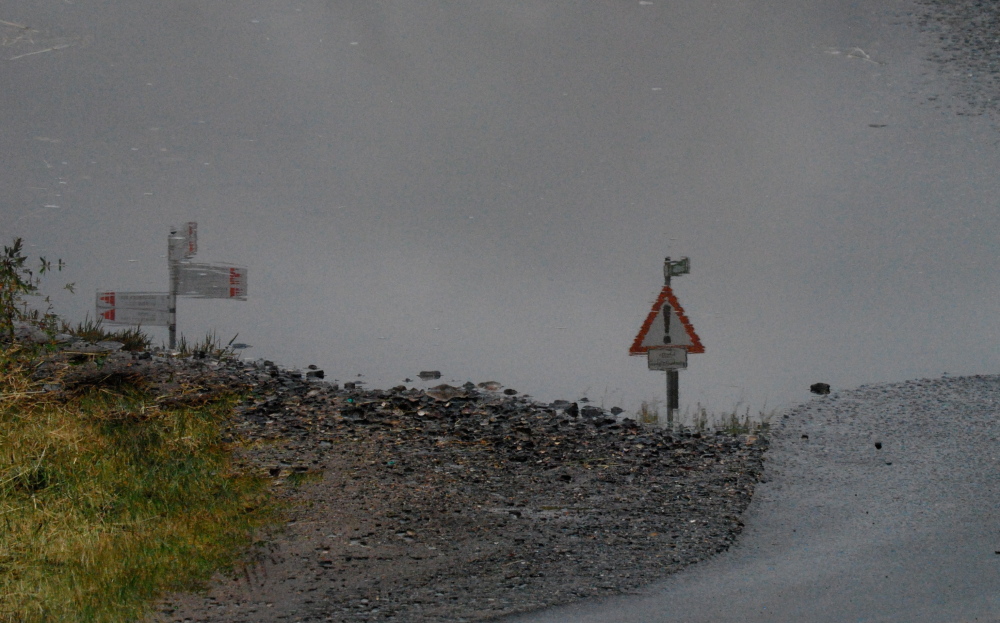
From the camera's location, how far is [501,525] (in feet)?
19.0

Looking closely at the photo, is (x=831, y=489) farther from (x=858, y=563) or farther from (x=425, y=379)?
(x=425, y=379)

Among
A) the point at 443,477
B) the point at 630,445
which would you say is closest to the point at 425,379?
the point at 630,445

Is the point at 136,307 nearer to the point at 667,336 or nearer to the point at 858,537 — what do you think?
the point at 667,336

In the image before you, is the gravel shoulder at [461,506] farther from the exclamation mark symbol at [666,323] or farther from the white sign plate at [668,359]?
the exclamation mark symbol at [666,323]

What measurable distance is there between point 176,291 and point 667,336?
9.26 meters

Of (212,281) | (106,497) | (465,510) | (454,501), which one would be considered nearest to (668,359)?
(454,501)

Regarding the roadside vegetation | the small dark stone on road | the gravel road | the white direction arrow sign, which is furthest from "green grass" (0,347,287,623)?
the small dark stone on road

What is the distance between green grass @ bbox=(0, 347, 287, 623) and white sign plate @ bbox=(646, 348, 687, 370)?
511cm

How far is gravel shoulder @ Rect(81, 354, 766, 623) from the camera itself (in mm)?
4465

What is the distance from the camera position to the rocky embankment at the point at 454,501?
4.49 m

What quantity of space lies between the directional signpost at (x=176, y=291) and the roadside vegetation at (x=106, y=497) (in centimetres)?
427

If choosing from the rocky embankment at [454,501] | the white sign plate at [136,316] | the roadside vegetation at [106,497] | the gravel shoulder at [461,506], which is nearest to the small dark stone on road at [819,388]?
the gravel shoulder at [461,506]

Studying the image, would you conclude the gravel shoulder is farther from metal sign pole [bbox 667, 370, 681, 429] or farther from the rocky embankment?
metal sign pole [bbox 667, 370, 681, 429]

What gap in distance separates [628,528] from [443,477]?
2052 millimetres
